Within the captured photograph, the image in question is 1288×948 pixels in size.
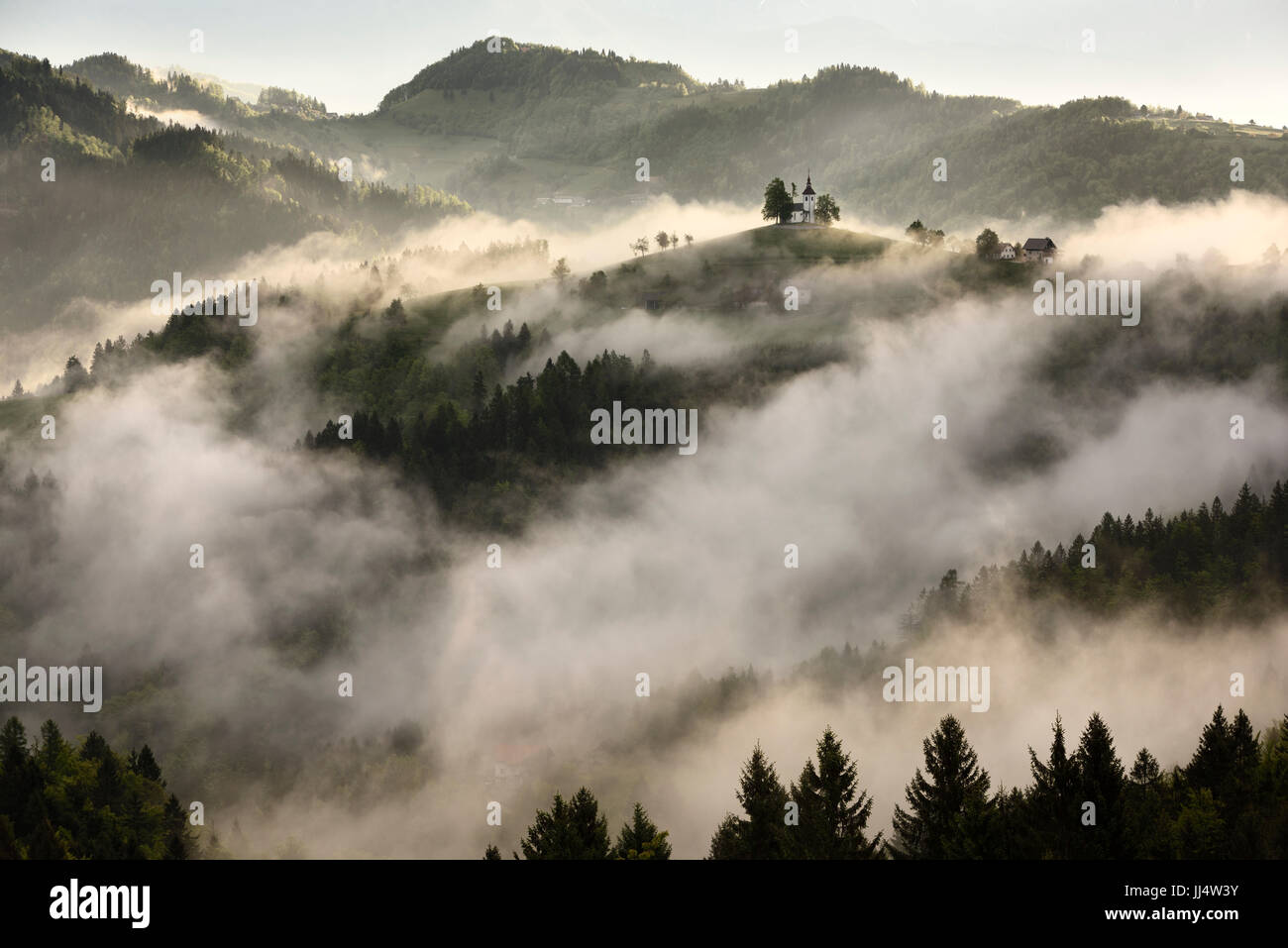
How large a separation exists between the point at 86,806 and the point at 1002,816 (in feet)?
317

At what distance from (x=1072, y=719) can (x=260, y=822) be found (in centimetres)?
13460

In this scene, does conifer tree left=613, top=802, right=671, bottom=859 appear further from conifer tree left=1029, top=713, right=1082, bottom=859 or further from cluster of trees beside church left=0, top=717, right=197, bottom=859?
cluster of trees beside church left=0, top=717, right=197, bottom=859

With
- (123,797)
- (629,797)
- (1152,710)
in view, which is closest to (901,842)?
(123,797)

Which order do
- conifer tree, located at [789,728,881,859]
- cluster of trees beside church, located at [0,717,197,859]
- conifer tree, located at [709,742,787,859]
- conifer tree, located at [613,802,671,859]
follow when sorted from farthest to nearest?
cluster of trees beside church, located at [0,717,197,859] < conifer tree, located at [709,742,787,859] < conifer tree, located at [613,802,671,859] < conifer tree, located at [789,728,881,859]

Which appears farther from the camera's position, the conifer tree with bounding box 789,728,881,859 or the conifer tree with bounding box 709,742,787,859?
the conifer tree with bounding box 709,742,787,859

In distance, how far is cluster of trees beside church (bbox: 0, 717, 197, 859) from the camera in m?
117

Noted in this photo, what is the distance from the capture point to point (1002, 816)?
3312 inches

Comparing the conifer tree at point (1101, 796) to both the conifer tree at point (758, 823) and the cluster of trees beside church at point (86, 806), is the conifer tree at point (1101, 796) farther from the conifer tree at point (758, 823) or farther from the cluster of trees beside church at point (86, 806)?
the cluster of trees beside church at point (86, 806)

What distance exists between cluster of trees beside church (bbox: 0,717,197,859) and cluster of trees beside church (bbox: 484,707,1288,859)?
50.7m

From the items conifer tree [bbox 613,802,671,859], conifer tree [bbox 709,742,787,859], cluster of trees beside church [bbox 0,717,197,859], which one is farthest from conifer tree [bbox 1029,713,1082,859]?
cluster of trees beside church [bbox 0,717,197,859]

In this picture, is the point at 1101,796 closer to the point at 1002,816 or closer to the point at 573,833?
the point at 1002,816

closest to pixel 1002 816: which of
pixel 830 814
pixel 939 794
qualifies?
pixel 939 794
